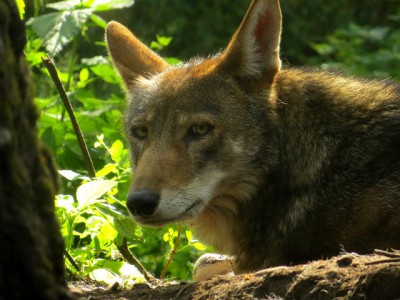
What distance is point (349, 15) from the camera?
14.9 meters

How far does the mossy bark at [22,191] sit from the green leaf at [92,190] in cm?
165

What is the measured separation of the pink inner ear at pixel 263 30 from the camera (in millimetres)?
4905

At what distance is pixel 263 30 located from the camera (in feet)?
16.3

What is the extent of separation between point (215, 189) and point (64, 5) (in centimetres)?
201

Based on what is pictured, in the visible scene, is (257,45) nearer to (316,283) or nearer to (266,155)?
(266,155)

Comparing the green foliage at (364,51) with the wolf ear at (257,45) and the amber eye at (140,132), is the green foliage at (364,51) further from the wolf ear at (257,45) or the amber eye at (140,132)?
the amber eye at (140,132)

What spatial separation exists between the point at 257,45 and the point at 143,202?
1257 millimetres

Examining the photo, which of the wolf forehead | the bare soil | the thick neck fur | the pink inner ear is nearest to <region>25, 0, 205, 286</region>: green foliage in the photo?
the wolf forehead

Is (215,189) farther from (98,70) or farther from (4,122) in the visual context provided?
(4,122)

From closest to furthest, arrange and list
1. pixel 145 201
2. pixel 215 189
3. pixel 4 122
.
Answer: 1. pixel 4 122
2. pixel 145 201
3. pixel 215 189

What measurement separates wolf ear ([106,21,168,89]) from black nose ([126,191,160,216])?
1.45 meters

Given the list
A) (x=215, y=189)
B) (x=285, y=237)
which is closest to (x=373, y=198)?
(x=285, y=237)

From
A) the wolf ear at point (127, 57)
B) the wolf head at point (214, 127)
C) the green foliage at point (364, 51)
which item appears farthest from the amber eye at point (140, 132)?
the green foliage at point (364, 51)

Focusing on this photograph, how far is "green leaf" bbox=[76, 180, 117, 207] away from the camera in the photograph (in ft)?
14.4
